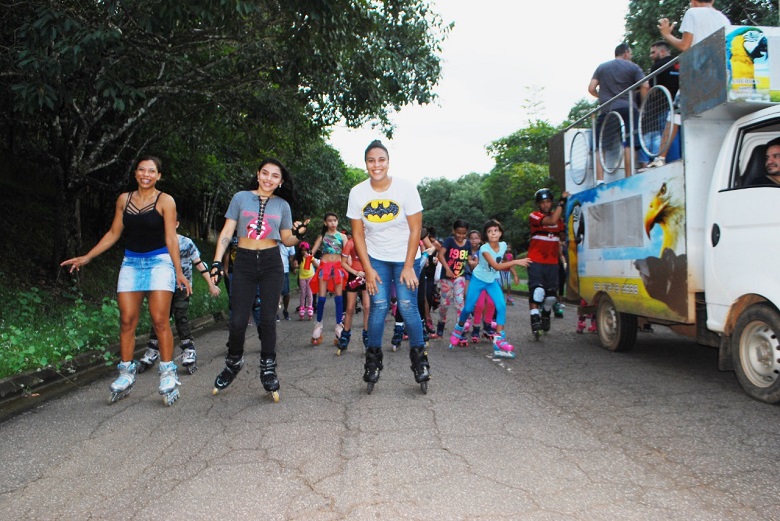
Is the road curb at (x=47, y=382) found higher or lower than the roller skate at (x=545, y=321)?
lower

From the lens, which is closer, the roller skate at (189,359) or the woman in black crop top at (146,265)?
the woman in black crop top at (146,265)

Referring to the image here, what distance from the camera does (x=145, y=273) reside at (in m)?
5.36

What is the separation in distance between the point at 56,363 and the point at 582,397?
16.4 feet

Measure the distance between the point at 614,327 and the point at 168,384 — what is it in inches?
196

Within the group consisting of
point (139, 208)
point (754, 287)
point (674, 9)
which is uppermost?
point (674, 9)

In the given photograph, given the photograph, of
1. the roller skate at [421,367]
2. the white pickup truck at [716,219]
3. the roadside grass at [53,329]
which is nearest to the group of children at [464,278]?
the roadside grass at [53,329]

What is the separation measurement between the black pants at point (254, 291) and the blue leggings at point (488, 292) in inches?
126

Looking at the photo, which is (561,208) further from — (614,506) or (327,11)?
(614,506)

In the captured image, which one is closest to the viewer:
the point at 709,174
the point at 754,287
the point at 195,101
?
the point at 754,287

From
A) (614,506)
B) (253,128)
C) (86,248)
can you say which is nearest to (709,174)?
(614,506)

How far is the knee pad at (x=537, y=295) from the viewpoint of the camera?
8.72m

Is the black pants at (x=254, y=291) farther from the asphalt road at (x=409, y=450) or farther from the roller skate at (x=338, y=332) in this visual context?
the roller skate at (x=338, y=332)

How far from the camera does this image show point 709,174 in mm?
5645

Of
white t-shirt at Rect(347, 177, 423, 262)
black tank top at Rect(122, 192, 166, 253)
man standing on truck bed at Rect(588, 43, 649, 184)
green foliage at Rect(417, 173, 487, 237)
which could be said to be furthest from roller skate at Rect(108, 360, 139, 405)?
green foliage at Rect(417, 173, 487, 237)
